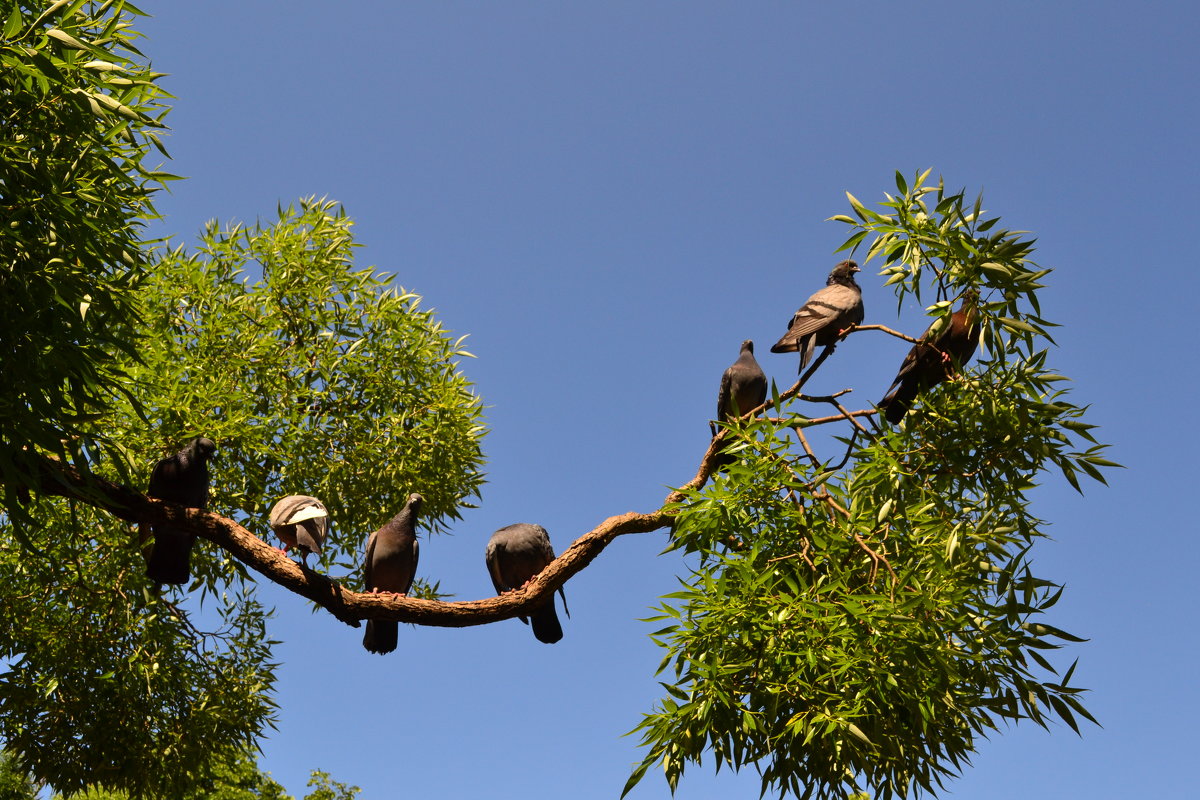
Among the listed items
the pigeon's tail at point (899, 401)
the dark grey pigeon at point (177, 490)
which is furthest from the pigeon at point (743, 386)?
the dark grey pigeon at point (177, 490)

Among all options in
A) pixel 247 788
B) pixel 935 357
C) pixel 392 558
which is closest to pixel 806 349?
pixel 935 357

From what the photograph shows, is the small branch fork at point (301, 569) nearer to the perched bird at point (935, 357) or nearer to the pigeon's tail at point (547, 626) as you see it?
the perched bird at point (935, 357)

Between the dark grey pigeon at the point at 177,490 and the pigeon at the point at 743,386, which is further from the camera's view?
the pigeon at the point at 743,386

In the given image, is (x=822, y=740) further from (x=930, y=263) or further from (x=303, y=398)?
(x=303, y=398)

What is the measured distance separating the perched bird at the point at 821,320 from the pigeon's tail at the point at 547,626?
8.97 ft

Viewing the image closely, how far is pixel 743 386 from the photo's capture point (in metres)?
8.17

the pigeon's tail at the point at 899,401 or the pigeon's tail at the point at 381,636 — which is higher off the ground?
the pigeon's tail at the point at 899,401

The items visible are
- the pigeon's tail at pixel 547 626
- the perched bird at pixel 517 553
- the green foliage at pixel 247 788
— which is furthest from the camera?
the green foliage at pixel 247 788

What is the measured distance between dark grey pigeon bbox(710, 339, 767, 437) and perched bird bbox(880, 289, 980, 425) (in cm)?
126

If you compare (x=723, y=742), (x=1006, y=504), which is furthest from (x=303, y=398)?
(x=1006, y=504)

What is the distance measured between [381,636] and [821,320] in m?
4.14

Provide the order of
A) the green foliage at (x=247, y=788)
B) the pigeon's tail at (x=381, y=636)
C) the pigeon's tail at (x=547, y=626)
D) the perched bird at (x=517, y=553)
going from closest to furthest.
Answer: the pigeon's tail at (x=381, y=636)
the pigeon's tail at (x=547, y=626)
the perched bird at (x=517, y=553)
the green foliage at (x=247, y=788)

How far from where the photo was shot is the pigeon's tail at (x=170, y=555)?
655cm

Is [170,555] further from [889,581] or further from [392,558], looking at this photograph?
[889,581]
